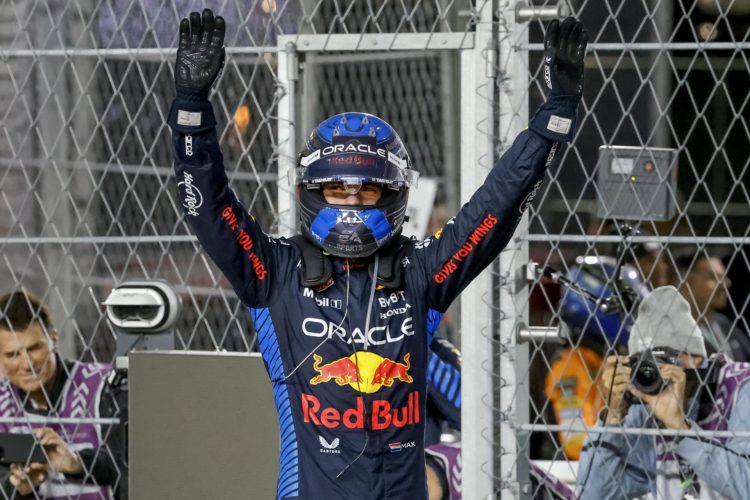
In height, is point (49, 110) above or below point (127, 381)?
above

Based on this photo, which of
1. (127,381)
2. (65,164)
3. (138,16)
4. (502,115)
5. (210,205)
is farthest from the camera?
(65,164)

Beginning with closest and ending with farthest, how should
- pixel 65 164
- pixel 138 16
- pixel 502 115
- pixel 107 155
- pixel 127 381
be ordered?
pixel 502 115 < pixel 127 381 < pixel 138 16 < pixel 65 164 < pixel 107 155

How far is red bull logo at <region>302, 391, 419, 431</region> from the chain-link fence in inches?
27.7

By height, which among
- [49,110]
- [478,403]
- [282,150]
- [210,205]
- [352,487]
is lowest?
[352,487]

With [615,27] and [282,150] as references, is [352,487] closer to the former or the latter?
[282,150]

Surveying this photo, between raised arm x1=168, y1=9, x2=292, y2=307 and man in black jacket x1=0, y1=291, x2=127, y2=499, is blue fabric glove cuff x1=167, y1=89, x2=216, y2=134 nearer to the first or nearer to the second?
raised arm x1=168, y1=9, x2=292, y2=307

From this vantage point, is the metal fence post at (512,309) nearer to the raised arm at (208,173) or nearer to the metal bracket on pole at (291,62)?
the metal bracket on pole at (291,62)

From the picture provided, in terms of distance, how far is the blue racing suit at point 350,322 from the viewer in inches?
98.8

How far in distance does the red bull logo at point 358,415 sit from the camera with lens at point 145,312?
867mm

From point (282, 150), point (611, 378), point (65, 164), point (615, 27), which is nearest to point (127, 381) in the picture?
point (282, 150)

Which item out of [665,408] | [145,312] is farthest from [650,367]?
[145,312]

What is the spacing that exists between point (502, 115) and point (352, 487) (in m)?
1.18

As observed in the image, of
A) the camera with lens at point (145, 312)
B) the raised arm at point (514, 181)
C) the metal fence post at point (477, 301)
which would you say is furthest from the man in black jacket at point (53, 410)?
the raised arm at point (514, 181)

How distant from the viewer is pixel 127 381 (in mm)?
3498
